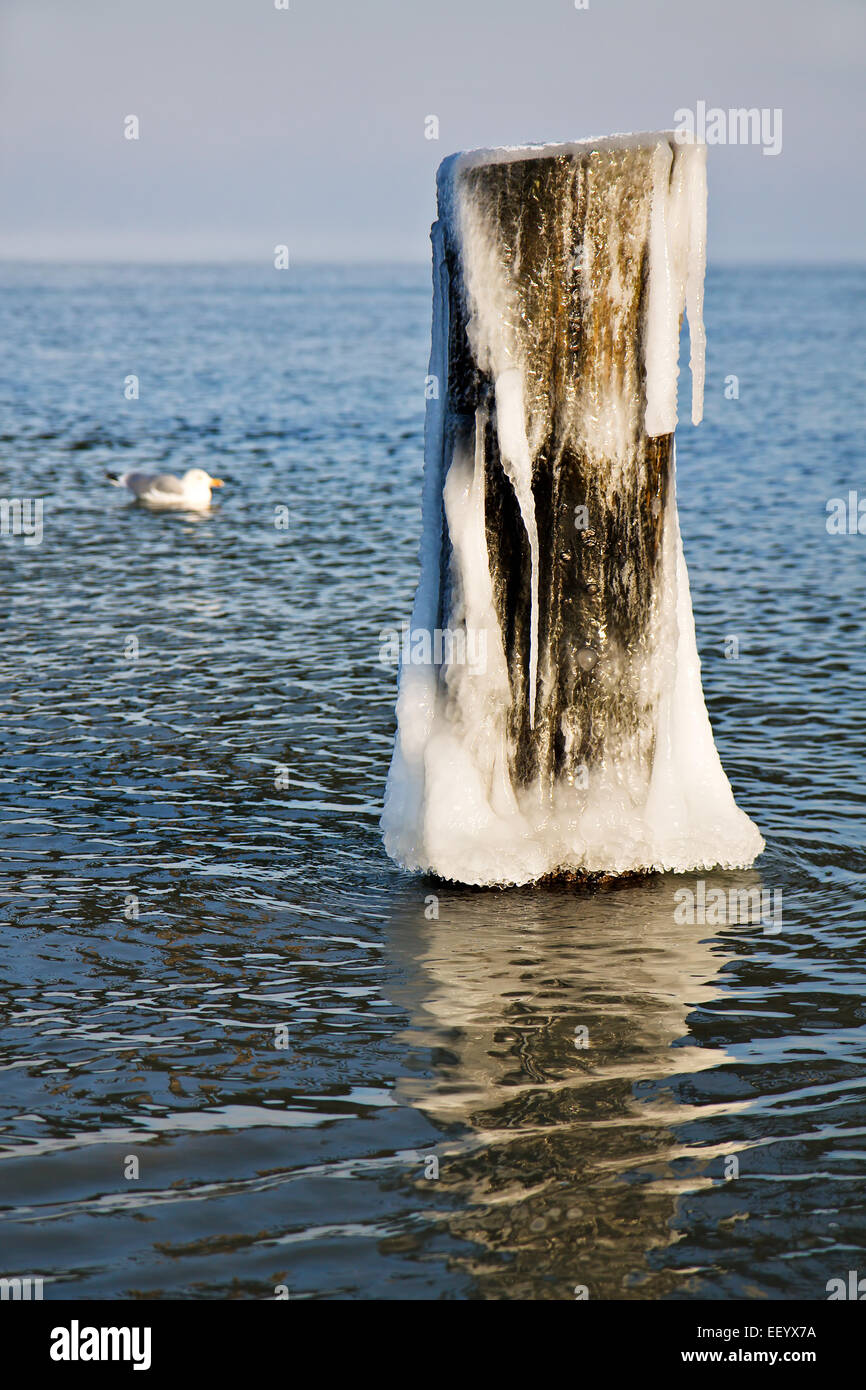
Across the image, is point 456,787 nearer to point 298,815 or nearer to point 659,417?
point 298,815

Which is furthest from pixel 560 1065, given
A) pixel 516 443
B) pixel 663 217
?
pixel 663 217

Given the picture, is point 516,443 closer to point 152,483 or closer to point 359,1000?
point 359,1000

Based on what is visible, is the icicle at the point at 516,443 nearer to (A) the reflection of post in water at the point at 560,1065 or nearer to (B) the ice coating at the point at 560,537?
(B) the ice coating at the point at 560,537

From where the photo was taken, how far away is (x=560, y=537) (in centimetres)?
861

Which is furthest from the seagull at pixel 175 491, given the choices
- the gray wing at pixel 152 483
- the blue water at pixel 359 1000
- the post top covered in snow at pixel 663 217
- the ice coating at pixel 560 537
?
the post top covered in snow at pixel 663 217

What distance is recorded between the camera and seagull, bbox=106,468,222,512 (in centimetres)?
2295

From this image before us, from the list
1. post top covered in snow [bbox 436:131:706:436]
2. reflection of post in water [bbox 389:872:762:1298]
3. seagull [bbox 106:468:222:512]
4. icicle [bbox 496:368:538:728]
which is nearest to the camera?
reflection of post in water [bbox 389:872:762:1298]

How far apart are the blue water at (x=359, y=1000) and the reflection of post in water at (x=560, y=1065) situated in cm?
2

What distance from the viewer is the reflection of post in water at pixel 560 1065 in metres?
5.39

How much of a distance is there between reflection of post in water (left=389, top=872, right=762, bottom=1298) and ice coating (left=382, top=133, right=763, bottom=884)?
454mm

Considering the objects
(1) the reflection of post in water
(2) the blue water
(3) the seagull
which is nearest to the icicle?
(1) the reflection of post in water

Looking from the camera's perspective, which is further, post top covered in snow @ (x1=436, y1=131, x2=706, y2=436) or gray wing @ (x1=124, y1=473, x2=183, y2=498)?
gray wing @ (x1=124, y1=473, x2=183, y2=498)

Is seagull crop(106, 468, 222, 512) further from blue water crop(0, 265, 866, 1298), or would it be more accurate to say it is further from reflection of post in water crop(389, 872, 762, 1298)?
reflection of post in water crop(389, 872, 762, 1298)

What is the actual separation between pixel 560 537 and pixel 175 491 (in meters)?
15.3
